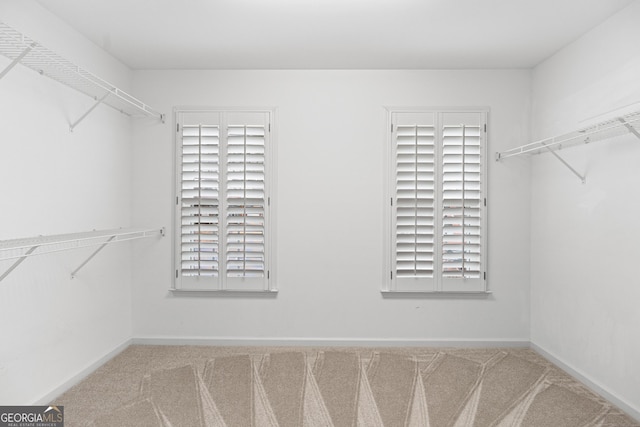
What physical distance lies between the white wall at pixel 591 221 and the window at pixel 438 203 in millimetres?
510

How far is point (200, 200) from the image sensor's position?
363cm

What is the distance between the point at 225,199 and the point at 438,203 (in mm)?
1921

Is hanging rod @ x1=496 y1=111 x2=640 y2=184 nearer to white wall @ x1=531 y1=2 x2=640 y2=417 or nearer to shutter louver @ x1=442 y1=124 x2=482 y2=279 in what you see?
white wall @ x1=531 y1=2 x2=640 y2=417

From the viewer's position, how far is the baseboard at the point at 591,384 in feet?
8.23

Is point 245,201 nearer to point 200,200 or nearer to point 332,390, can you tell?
point 200,200

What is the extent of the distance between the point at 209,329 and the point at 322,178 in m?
1.74

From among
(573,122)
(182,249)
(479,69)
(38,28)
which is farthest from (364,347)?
(38,28)

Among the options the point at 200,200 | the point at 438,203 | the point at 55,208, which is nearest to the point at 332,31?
the point at 438,203

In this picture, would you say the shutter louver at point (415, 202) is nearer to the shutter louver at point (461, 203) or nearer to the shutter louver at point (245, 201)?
the shutter louver at point (461, 203)

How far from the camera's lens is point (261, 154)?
362 centimetres

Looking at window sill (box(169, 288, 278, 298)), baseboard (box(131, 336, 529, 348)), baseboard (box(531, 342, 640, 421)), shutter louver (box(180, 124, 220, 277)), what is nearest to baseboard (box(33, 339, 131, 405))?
baseboard (box(131, 336, 529, 348))

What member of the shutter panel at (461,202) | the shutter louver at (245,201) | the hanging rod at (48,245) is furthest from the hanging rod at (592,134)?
the hanging rod at (48,245)

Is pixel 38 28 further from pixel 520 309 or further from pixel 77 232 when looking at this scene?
pixel 520 309

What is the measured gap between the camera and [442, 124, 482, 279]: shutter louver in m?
3.62
